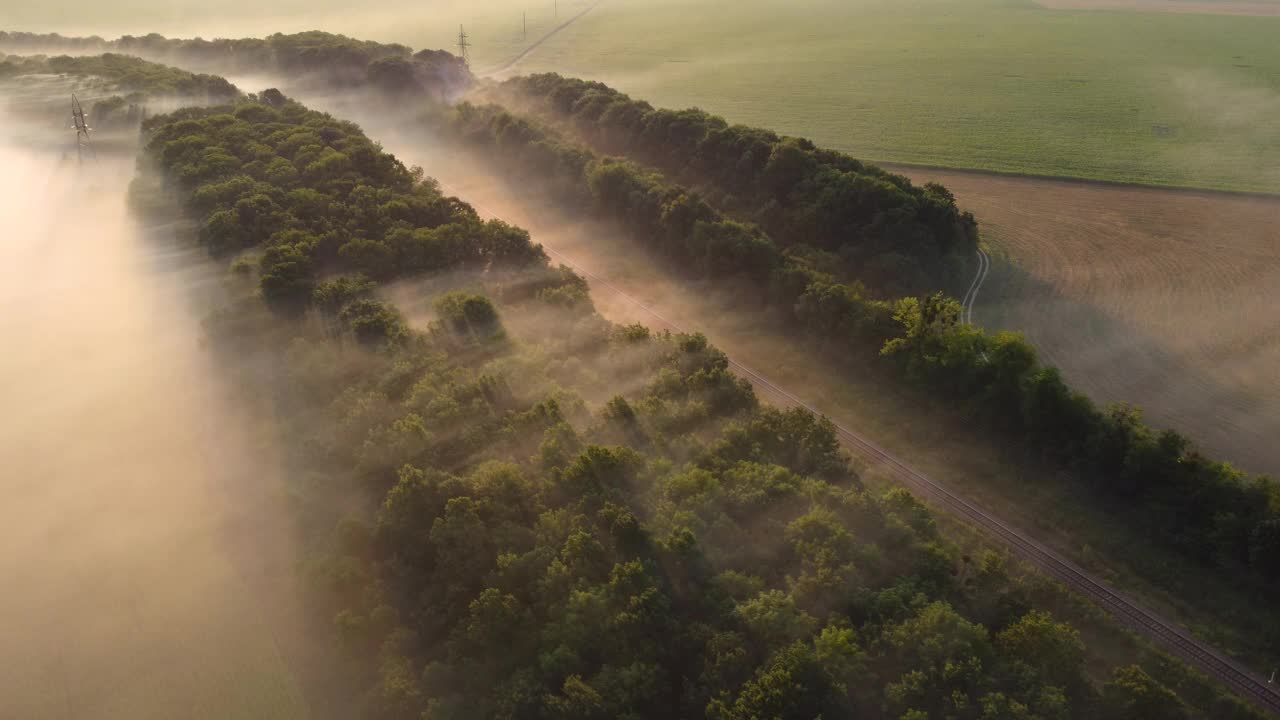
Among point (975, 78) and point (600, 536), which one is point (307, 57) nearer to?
point (975, 78)

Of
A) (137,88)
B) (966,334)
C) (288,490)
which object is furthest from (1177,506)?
(137,88)

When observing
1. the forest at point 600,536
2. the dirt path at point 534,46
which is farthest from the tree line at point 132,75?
the dirt path at point 534,46

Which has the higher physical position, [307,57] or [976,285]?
[307,57]

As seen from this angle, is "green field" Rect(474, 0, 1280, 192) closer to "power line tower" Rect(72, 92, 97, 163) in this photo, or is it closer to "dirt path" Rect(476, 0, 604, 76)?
"dirt path" Rect(476, 0, 604, 76)

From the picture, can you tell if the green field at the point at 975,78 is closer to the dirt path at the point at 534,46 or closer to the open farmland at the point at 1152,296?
the dirt path at the point at 534,46

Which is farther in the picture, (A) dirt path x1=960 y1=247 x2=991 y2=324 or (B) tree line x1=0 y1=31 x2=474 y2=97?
(B) tree line x1=0 y1=31 x2=474 y2=97

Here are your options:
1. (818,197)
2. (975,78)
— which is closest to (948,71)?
(975,78)

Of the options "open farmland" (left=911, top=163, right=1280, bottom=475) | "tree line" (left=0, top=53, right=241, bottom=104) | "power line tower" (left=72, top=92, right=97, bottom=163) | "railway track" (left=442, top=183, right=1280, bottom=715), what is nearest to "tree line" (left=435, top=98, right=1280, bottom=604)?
"railway track" (left=442, top=183, right=1280, bottom=715)
